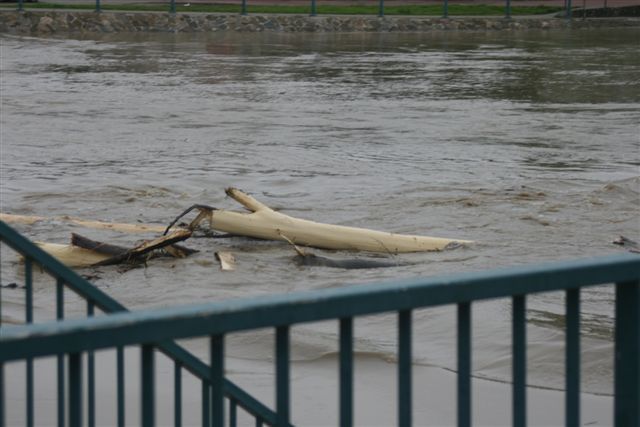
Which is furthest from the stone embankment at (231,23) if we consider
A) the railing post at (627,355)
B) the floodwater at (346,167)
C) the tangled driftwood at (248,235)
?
the railing post at (627,355)

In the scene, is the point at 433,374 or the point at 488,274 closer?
the point at 488,274

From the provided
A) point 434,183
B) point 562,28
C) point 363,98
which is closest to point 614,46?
point 562,28

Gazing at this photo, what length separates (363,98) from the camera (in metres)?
23.1

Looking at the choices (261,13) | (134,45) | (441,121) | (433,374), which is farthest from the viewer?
(261,13)

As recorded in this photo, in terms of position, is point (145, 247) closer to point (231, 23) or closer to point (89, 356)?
point (89, 356)

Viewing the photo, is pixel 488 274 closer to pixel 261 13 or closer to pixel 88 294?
pixel 88 294

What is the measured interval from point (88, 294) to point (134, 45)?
32.3m

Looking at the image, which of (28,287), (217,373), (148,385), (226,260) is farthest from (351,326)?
(226,260)

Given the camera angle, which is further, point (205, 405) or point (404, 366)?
point (205, 405)

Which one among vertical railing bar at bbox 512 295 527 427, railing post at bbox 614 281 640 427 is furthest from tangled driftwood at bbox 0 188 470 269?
vertical railing bar at bbox 512 295 527 427

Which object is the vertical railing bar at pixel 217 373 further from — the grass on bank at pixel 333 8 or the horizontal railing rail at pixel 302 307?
the grass on bank at pixel 333 8

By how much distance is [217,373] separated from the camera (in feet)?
10.0

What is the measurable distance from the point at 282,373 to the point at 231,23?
4205cm

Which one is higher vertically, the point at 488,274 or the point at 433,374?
the point at 488,274
